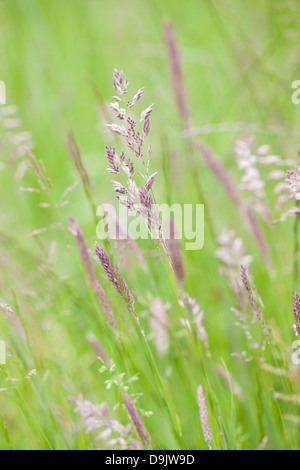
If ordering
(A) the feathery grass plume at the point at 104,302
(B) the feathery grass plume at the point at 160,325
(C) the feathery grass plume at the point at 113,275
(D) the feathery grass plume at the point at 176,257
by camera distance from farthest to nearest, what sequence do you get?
(B) the feathery grass plume at the point at 160,325, (D) the feathery grass plume at the point at 176,257, (A) the feathery grass plume at the point at 104,302, (C) the feathery grass plume at the point at 113,275

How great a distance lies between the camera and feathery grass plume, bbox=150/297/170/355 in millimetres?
988

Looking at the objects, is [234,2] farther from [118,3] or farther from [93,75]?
[93,75]

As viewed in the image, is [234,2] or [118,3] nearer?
[118,3]

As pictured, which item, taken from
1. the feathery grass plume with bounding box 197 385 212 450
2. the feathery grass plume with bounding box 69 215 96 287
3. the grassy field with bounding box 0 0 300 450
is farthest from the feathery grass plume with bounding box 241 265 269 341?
the feathery grass plume with bounding box 69 215 96 287

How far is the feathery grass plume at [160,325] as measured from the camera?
99 centimetres

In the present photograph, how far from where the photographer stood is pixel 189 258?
140 centimetres

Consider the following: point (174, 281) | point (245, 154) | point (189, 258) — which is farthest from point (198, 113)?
point (174, 281)

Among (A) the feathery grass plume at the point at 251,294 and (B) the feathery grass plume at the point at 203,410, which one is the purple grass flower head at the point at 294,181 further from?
(B) the feathery grass plume at the point at 203,410

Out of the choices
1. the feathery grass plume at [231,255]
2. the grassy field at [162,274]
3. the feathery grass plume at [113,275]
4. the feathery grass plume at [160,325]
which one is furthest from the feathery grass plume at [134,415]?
the feathery grass plume at [231,255]

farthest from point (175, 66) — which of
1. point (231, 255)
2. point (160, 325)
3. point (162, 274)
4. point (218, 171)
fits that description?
point (162, 274)

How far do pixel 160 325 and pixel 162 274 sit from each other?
471mm

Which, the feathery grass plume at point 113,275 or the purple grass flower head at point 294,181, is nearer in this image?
the feathery grass plume at point 113,275

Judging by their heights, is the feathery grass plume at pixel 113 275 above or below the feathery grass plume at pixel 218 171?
below
